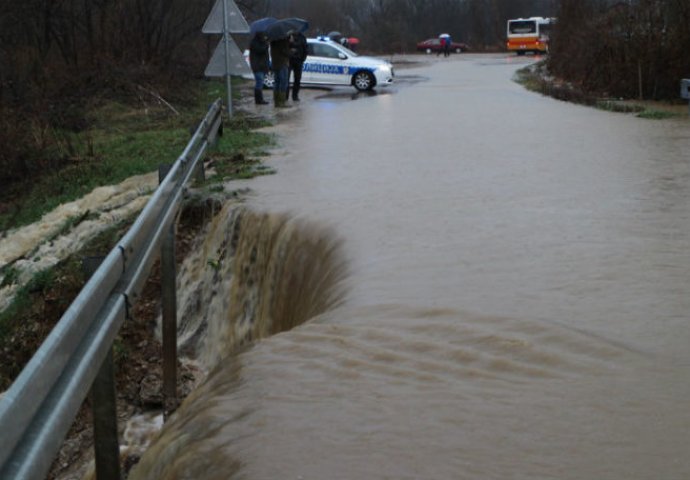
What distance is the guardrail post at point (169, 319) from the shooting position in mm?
7637

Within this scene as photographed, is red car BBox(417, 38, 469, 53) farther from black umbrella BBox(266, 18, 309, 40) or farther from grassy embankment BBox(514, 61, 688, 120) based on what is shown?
black umbrella BBox(266, 18, 309, 40)

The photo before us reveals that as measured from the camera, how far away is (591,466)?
4.00 meters

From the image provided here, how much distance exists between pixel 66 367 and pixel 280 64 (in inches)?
803

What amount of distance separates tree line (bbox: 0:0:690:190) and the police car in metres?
3.66

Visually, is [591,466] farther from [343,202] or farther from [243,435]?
[343,202]

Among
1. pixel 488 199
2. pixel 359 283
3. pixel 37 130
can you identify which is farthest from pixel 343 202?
pixel 37 130

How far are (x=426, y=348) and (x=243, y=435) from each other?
4.72 feet

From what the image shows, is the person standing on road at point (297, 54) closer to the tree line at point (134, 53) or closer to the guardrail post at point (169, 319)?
the tree line at point (134, 53)

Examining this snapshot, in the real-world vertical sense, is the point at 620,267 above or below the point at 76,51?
below

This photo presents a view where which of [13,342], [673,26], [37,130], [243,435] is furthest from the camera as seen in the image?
[673,26]

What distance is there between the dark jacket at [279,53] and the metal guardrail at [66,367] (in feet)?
58.5

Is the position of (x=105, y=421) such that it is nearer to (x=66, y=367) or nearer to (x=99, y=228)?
(x=66, y=367)

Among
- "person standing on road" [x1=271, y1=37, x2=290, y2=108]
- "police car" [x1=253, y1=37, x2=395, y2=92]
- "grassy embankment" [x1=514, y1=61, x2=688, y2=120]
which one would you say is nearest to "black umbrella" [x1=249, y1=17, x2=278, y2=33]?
"person standing on road" [x1=271, y1=37, x2=290, y2=108]

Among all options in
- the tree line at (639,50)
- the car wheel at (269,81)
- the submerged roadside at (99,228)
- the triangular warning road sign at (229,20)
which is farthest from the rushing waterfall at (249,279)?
the car wheel at (269,81)
